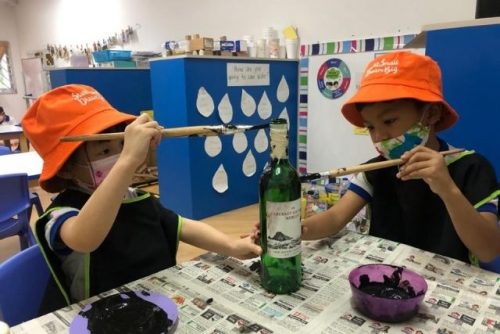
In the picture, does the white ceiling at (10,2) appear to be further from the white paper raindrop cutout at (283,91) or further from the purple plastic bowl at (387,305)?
the purple plastic bowl at (387,305)

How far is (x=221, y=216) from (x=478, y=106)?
5.12 ft

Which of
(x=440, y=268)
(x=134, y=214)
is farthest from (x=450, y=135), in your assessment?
(x=134, y=214)

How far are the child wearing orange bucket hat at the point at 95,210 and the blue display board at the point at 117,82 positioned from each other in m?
2.21

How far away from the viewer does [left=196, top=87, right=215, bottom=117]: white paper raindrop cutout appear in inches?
91.0

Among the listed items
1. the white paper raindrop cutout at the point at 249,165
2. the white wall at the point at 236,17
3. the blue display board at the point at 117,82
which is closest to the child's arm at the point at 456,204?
the white wall at the point at 236,17

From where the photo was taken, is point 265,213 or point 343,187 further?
point 343,187

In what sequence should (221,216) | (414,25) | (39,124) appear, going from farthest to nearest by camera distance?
(221,216) → (414,25) → (39,124)

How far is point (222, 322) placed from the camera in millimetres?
637

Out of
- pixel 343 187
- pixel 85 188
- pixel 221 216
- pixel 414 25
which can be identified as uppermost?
pixel 414 25

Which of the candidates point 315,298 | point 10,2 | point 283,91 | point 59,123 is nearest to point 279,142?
point 315,298

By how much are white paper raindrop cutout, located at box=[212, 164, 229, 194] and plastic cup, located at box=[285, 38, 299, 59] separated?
0.90 meters

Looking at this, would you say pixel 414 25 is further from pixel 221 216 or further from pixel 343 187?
pixel 221 216

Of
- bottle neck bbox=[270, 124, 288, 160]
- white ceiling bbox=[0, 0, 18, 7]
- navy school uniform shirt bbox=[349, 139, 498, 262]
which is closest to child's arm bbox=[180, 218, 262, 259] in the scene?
bottle neck bbox=[270, 124, 288, 160]

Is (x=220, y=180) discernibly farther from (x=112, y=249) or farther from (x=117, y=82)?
(x=112, y=249)
